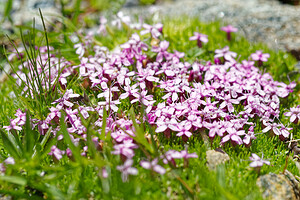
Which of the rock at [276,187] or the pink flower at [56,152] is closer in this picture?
the rock at [276,187]

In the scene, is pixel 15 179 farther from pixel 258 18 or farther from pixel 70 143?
pixel 258 18

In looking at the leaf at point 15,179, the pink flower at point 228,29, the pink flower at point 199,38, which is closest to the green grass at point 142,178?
the leaf at point 15,179

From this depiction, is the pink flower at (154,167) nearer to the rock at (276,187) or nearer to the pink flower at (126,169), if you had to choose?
the pink flower at (126,169)

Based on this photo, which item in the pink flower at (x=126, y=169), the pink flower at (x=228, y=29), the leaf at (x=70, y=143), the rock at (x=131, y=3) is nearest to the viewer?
the pink flower at (x=126, y=169)

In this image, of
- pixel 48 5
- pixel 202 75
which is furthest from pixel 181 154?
pixel 48 5

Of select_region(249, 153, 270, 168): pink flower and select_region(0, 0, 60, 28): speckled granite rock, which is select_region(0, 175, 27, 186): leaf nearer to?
select_region(249, 153, 270, 168): pink flower

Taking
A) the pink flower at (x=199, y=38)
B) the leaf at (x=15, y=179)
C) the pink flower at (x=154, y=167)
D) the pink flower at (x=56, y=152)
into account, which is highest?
the pink flower at (x=199, y=38)
